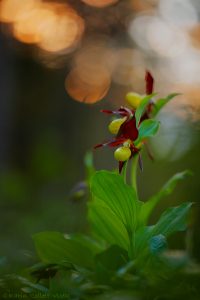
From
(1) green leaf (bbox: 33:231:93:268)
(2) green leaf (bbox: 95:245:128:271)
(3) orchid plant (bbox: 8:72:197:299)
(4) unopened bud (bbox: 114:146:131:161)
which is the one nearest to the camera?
(3) orchid plant (bbox: 8:72:197:299)

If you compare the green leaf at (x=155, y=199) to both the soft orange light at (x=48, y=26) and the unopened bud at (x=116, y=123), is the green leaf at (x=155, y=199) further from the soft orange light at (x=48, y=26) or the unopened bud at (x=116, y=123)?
the soft orange light at (x=48, y=26)

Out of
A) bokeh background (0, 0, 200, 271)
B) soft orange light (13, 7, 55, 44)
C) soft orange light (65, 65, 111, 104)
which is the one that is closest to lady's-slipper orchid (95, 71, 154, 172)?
bokeh background (0, 0, 200, 271)

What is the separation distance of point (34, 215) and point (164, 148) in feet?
1.84

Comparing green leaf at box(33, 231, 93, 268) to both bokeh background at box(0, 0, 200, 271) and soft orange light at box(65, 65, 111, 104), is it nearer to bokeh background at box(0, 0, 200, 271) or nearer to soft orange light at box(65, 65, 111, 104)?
bokeh background at box(0, 0, 200, 271)

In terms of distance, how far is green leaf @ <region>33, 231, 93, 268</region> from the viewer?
110 cm

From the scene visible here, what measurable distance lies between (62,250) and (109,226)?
135 mm

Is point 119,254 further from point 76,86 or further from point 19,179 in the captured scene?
point 76,86

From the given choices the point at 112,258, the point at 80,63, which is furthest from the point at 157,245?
the point at 80,63

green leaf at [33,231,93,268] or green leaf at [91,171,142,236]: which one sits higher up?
green leaf at [91,171,142,236]

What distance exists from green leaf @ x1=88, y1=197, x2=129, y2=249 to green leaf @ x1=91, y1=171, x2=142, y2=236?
1 cm

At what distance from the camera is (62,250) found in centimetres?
111

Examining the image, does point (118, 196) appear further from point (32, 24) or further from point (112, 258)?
point (32, 24)

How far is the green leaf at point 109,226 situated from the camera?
1025 mm

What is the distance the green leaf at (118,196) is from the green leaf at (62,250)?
0.46 feet
